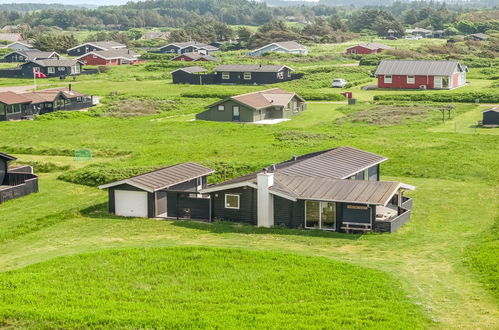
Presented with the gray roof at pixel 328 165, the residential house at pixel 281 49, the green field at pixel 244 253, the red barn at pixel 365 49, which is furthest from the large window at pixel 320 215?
the residential house at pixel 281 49

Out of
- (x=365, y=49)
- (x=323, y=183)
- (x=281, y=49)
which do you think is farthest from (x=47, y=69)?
(x=323, y=183)

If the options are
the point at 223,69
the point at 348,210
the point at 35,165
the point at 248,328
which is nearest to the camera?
the point at 248,328

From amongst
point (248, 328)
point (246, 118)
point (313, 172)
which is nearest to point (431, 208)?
point (313, 172)

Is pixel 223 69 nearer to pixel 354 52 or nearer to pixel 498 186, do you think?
pixel 354 52

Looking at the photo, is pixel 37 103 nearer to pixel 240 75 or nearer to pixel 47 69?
pixel 240 75

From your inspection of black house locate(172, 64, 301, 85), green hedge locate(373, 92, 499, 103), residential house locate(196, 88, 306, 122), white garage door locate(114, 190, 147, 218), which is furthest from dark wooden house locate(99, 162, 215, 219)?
black house locate(172, 64, 301, 85)

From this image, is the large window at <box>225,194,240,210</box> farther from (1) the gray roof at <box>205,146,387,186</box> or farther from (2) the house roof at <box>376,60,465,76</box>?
(2) the house roof at <box>376,60,465,76</box>

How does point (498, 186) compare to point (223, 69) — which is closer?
point (498, 186)
